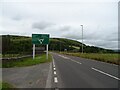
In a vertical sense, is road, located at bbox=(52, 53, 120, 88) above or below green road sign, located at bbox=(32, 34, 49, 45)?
below

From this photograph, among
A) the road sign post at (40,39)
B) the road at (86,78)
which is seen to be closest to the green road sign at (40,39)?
the road sign post at (40,39)

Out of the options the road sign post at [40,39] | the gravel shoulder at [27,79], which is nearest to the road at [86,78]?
the gravel shoulder at [27,79]

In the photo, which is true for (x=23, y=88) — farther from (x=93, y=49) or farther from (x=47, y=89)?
(x=93, y=49)

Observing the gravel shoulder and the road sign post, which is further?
the road sign post

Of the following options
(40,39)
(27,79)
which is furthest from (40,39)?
(27,79)

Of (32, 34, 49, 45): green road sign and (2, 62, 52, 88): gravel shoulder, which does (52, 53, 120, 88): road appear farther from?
(32, 34, 49, 45): green road sign

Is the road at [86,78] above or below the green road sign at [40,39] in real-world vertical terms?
below

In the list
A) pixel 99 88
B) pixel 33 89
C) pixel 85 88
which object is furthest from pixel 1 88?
pixel 99 88

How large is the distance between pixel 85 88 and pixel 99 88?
0.60 m

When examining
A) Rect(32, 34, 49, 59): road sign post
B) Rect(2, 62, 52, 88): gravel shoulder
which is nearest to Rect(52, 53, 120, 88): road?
Rect(2, 62, 52, 88): gravel shoulder

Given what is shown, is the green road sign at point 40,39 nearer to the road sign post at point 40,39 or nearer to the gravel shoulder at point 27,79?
the road sign post at point 40,39

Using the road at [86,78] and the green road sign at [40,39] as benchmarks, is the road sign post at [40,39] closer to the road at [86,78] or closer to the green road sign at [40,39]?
the green road sign at [40,39]

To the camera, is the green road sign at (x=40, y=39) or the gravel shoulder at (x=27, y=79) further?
the green road sign at (x=40, y=39)

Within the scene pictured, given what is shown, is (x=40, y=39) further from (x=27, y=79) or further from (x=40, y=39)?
(x=27, y=79)
